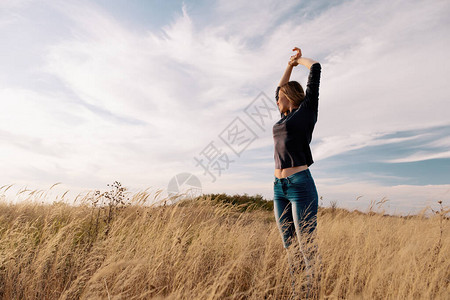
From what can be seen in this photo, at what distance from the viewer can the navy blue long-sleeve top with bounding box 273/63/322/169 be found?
3.11m

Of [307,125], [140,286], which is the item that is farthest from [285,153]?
[140,286]

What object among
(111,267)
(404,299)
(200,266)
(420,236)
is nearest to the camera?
(111,267)

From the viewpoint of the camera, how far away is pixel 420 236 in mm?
5859

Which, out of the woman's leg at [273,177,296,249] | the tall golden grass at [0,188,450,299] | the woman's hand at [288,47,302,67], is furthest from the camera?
the woman's hand at [288,47,302,67]

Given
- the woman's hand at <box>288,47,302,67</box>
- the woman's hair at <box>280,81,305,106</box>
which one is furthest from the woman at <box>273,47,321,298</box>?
the woman's hand at <box>288,47,302,67</box>

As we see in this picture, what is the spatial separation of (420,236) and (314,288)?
411 cm

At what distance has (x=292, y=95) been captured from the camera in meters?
3.37

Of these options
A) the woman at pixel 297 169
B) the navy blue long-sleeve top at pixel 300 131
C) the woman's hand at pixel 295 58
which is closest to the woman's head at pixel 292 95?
the woman at pixel 297 169

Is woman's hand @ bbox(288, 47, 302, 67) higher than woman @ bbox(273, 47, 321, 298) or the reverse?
higher

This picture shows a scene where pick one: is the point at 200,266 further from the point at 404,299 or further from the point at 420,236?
the point at 420,236

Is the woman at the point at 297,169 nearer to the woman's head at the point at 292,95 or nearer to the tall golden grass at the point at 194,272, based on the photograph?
the woman's head at the point at 292,95

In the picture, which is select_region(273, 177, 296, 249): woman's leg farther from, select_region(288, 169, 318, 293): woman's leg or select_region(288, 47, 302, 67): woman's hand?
select_region(288, 47, 302, 67): woman's hand

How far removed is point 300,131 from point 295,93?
20.9 inches

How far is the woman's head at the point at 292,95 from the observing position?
11.1 feet
